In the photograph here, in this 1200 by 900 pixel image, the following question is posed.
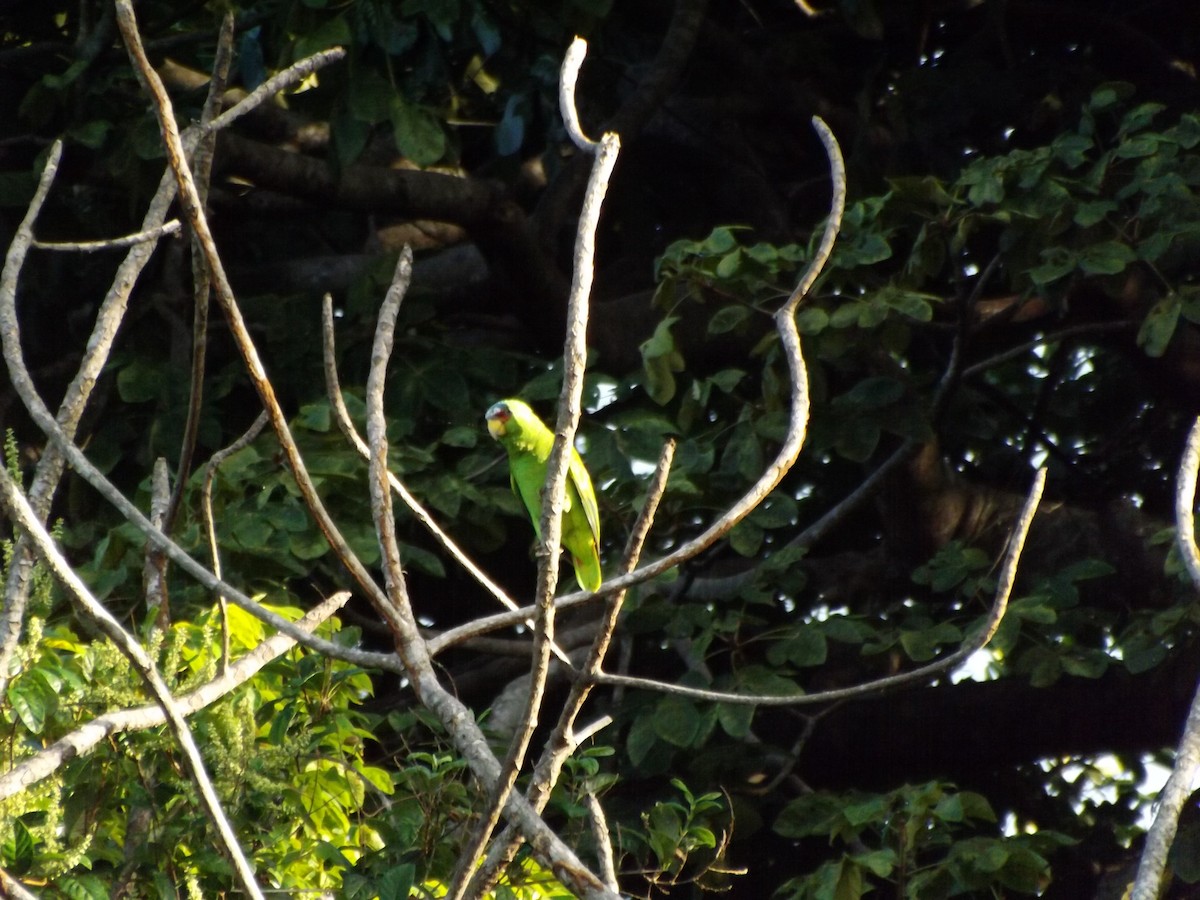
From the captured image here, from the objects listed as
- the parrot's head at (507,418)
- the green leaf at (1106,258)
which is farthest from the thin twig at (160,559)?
the green leaf at (1106,258)

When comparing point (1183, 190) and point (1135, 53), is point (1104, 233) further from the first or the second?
point (1135, 53)

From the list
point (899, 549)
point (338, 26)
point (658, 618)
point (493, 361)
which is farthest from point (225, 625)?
point (899, 549)

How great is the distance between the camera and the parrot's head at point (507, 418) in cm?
366

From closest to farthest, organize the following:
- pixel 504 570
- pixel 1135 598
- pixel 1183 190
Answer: pixel 1183 190 → pixel 1135 598 → pixel 504 570

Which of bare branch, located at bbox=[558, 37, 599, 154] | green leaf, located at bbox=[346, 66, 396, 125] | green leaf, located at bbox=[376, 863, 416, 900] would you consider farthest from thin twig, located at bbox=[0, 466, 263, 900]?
green leaf, located at bbox=[346, 66, 396, 125]

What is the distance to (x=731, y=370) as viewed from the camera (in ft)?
12.4

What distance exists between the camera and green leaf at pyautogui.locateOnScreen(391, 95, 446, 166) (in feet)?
12.8

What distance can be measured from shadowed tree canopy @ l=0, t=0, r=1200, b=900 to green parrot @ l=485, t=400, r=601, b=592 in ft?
0.72

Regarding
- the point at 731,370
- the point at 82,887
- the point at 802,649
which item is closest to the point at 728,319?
the point at 731,370

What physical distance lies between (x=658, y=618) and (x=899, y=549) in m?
1.10

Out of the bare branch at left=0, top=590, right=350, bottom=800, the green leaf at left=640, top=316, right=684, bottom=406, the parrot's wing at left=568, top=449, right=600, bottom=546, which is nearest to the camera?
the bare branch at left=0, top=590, right=350, bottom=800

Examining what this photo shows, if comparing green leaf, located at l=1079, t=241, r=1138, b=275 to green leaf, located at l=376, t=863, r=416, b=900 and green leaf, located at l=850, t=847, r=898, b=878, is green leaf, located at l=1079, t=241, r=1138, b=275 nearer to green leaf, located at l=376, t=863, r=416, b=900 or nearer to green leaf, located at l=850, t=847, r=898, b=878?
green leaf, located at l=850, t=847, r=898, b=878

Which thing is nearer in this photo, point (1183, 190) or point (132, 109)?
point (1183, 190)

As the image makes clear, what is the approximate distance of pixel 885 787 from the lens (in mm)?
4355
